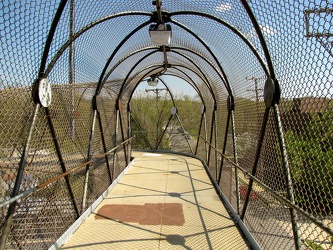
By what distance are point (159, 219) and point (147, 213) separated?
0.32 m

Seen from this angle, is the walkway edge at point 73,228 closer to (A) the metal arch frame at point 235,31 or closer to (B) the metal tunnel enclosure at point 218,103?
(B) the metal tunnel enclosure at point 218,103

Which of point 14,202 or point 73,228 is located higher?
point 14,202

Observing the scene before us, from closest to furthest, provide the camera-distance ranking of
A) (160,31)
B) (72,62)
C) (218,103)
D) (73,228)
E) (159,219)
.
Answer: (73,228) → (159,219) → (160,31) → (72,62) → (218,103)

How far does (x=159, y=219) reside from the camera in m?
4.03

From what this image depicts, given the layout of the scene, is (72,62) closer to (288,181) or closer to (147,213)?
(147,213)

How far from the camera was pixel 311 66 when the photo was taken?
1996mm

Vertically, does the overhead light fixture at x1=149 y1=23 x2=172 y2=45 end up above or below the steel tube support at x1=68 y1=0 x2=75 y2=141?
above

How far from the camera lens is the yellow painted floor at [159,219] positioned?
3.25 meters

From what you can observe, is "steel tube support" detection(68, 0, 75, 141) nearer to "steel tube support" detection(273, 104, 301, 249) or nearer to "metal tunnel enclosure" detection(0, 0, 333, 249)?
"metal tunnel enclosure" detection(0, 0, 333, 249)

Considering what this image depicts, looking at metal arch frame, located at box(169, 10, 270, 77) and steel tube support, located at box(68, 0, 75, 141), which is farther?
steel tube support, located at box(68, 0, 75, 141)

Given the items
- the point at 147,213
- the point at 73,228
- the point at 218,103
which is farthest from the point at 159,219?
the point at 218,103

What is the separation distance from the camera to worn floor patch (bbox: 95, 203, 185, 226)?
13.0ft

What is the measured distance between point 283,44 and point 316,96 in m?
0.76

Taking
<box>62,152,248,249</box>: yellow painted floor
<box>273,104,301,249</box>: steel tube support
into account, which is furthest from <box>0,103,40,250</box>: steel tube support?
<box>273,104,301,249</box>: steel tube support
